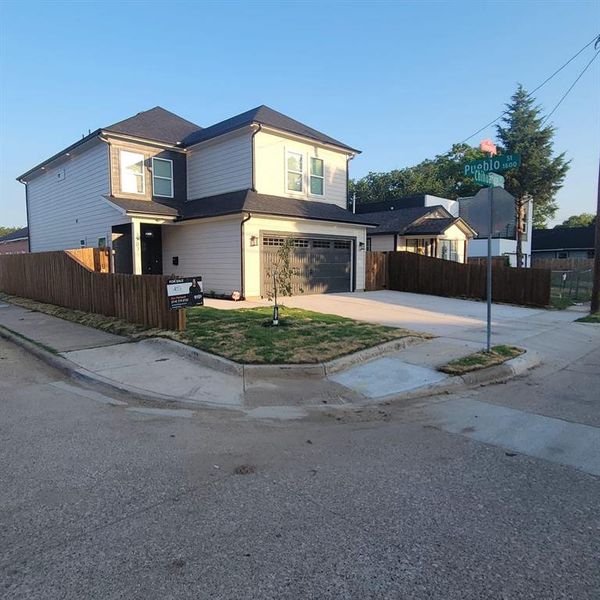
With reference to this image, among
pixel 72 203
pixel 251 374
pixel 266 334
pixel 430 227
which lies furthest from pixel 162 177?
pixel 430 227

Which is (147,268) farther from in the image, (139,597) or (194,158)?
(139,597)

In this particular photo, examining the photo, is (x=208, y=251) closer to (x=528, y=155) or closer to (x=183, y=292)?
(x=183, y=292)

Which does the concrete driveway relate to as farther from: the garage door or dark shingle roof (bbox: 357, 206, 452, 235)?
dark shingle roof (bbox: 357, 206, 452, 235)

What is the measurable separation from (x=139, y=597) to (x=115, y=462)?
6.39ft

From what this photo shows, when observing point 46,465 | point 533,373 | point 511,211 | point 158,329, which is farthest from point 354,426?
point 158,329

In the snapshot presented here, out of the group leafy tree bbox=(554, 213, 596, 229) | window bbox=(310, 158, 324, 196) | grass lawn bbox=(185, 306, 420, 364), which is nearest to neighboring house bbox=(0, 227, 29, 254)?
window bbox=(310, 158, 324, 196)

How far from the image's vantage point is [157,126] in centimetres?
2034

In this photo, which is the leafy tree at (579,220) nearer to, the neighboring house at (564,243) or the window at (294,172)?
the neighboring house at (564,243)

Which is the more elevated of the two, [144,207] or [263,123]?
[263,123]

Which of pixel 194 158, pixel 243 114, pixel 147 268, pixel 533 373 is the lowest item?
pixel 533 373

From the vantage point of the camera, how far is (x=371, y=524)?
317cm

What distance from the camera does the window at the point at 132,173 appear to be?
17.9m

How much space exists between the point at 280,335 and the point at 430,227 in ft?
64.9

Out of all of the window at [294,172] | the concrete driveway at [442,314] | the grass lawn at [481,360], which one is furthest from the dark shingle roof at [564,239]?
the grass lawn at [481,360]
